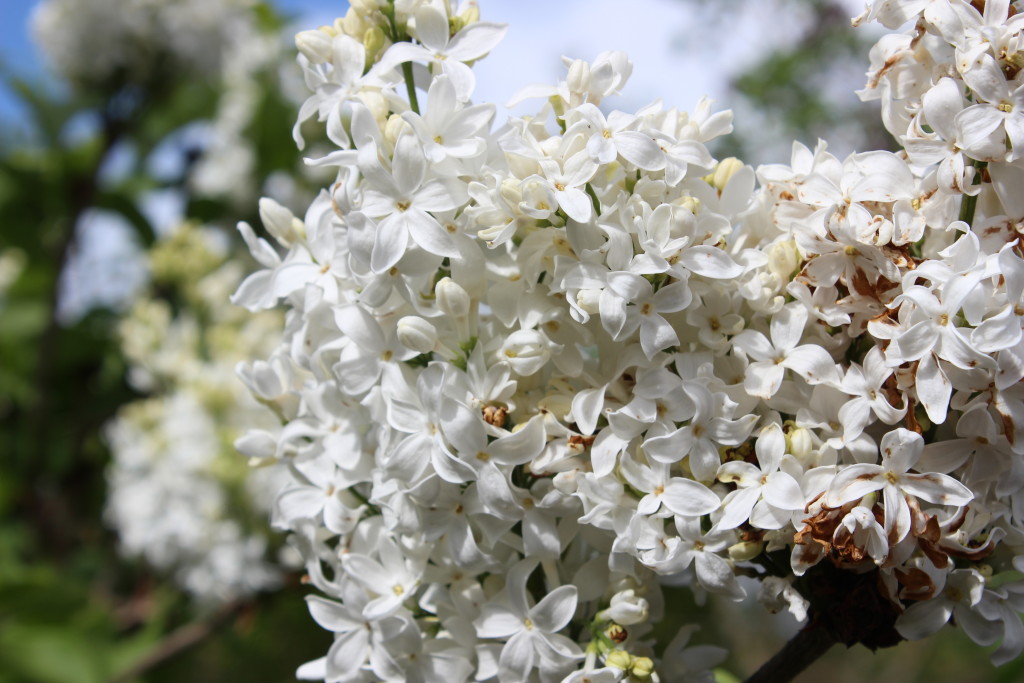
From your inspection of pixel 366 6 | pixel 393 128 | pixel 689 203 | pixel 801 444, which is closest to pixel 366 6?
pixel 366 6

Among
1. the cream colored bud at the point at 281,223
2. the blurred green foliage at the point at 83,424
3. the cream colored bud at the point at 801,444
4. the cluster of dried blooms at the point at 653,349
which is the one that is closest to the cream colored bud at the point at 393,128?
the cluster of dried blooms at the point at 653,349

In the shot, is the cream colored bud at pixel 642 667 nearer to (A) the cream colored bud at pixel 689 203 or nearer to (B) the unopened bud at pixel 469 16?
(A) the cream colored bud at pixel 689 203

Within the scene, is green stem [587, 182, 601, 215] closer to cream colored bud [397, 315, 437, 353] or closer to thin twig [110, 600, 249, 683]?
cream colored bud [397, 315, 437, 353]

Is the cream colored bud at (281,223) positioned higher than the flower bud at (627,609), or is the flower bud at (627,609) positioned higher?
the cream colored bud at (281,223)

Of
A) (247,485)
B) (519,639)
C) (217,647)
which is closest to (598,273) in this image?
(519,639)

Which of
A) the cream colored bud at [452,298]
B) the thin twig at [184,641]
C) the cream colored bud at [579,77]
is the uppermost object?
the cream colored bud at [579,77]

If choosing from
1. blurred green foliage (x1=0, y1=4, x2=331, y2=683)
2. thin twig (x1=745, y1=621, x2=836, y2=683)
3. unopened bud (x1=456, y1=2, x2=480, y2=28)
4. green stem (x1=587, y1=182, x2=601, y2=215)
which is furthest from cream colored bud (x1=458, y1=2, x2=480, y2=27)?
blurred green foliage (x1=0, y1=4, x2=331, y2=683)

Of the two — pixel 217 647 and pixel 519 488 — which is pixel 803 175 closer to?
pixel 519 488
